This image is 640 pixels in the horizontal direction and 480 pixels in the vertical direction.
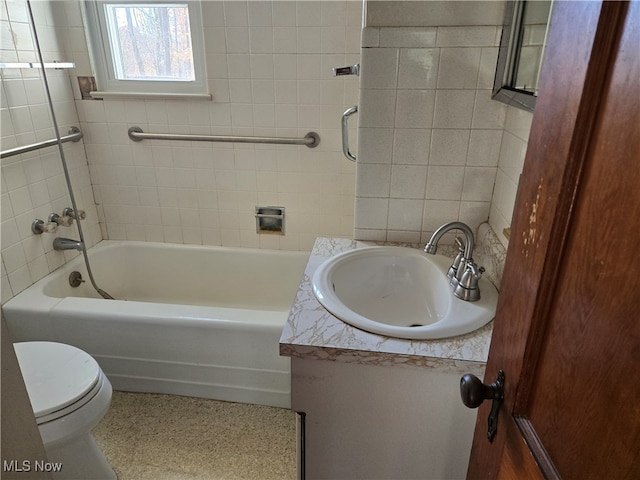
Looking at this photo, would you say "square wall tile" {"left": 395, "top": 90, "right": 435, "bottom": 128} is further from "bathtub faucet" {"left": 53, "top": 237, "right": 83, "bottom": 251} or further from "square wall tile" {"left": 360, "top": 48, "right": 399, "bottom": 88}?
"bathtub faucet" {"left": 53, "top": 237, "right": 83, "bottom": 251}

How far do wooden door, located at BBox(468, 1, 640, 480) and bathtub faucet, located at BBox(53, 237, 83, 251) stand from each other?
2.13m

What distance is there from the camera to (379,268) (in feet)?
4.72

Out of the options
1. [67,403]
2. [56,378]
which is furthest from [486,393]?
[56,378]

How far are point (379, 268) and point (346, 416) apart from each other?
19.5 inches

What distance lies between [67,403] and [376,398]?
3.03ft

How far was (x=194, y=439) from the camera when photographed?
171cm

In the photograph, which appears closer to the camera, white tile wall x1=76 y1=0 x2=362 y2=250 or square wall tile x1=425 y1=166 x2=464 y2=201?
square wall tile x1=425 y1=166 x2=464 y2=201

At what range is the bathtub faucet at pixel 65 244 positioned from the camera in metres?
2.15

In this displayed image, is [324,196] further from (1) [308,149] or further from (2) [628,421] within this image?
(2) [628,421]

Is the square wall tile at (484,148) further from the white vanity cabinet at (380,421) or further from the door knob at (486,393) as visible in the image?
the door knob at (486,393)

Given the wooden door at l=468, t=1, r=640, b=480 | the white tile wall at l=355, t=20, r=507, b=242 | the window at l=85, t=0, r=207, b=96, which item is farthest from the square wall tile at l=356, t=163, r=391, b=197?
the window at l=85, t=0, r=207, b=96

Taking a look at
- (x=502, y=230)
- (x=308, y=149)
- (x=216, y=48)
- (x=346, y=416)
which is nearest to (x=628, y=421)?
(x=346, y=416)

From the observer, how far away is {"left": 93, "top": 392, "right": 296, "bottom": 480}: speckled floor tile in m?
1.58

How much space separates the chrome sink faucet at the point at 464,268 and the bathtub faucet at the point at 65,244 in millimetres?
1795
